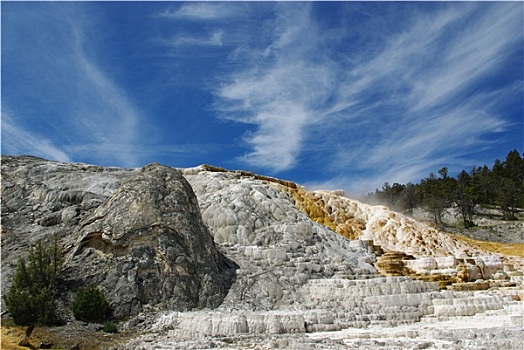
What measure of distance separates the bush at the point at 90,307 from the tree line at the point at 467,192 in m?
51.1

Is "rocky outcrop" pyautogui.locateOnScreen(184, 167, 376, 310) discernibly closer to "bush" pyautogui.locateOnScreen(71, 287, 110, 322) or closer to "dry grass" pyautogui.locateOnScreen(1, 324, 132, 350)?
"bush" pyautogui.locateOnScreen(71, 287, 110, 322)

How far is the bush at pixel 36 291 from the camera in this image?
15000 millimetres

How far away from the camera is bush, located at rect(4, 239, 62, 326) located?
15000 mm

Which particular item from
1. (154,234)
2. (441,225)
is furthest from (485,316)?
(441,225)

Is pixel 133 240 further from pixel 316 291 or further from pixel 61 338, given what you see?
pixel 316 291

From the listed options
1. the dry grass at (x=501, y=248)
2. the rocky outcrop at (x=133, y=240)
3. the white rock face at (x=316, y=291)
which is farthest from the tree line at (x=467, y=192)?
the rocky outcrop at (x=133, y=240)

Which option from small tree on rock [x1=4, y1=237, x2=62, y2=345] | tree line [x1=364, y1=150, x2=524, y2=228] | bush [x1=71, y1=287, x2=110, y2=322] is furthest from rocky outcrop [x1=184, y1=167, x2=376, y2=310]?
→ tree line [x1=364, y1=150, x2=524, y2=228]

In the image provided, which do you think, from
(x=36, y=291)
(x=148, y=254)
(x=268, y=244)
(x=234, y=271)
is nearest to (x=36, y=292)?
(x=36, y=291)

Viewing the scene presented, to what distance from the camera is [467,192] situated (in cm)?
6619

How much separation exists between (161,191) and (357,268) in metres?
9.23

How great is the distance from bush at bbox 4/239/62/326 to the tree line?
2026 inches

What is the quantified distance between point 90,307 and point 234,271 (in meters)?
6.42

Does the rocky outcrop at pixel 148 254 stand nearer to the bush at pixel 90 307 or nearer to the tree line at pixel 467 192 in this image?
the bush at pixel 90 307

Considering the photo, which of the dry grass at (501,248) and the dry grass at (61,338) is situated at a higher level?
the dry grass at (501,248)
